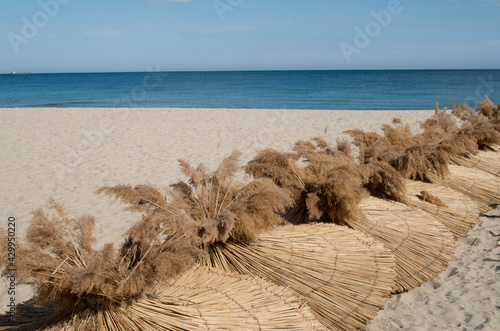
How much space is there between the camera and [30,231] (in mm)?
1915

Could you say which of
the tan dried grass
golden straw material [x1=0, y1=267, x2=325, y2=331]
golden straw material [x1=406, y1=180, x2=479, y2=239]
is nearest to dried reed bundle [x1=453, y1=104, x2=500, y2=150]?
the tan dried grass

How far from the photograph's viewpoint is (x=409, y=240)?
3.00m

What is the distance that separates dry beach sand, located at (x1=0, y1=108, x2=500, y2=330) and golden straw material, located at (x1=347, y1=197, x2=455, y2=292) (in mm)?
105

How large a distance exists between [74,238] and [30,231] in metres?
0.19

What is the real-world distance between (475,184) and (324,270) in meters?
2.68

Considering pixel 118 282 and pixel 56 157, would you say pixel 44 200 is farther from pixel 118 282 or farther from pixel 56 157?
pixel 118 282

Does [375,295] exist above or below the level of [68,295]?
A: below

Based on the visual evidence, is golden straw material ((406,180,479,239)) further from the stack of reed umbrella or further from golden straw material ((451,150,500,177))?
golden straw material ((451,150,500,177))

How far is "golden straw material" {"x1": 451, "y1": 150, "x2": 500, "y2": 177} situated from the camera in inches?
181

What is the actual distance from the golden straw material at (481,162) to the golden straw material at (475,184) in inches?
5.2

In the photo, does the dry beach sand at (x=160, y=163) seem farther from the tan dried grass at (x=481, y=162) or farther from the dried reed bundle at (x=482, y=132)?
the dried reed bundle at (x=482, y=132)

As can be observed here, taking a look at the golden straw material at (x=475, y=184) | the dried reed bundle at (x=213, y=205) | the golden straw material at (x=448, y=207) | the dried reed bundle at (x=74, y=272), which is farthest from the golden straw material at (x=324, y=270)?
the golden straw material at (x=475, y=184)

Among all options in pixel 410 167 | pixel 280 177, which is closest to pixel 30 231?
pixel 280 177

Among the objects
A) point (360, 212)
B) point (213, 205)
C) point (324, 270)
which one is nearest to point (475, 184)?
point (360, 212)
